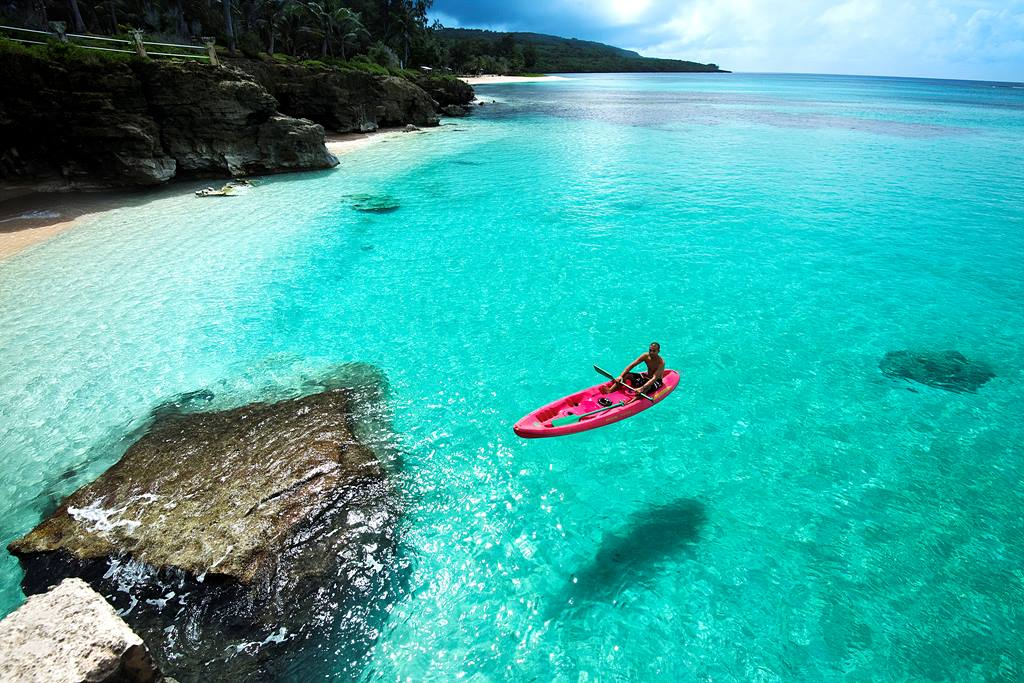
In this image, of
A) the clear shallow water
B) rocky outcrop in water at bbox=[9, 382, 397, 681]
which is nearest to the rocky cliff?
the clear shallow water

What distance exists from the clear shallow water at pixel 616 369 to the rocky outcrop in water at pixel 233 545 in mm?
574

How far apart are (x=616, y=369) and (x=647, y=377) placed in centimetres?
239

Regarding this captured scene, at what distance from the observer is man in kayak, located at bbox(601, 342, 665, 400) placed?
10.6 meters

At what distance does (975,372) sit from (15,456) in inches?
924

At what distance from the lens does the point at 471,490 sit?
9.51m

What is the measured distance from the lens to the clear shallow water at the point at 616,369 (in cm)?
730

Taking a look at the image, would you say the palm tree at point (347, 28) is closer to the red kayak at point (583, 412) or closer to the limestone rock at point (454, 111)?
the limestone rock at point (454, 111)

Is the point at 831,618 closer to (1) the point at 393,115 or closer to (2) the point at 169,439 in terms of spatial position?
(2) the point at 169,439

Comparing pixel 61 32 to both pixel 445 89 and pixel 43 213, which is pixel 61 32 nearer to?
pixel 43 213

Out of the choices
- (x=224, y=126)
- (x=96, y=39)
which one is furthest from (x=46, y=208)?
(x=224, y=126)

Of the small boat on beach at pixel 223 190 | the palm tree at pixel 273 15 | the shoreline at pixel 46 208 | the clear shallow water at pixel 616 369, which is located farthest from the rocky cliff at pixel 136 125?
the palm tree at pixel 273 15

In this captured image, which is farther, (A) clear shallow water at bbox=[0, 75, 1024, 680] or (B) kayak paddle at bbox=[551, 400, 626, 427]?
(B) kayak paddle at bbox=[551, 400, 626, 427]

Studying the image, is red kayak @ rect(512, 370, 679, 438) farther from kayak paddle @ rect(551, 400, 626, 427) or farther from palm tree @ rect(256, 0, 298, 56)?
palm tree @ rect(256, 0, 298, 56)

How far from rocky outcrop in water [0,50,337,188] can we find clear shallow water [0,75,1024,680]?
3021 mm
